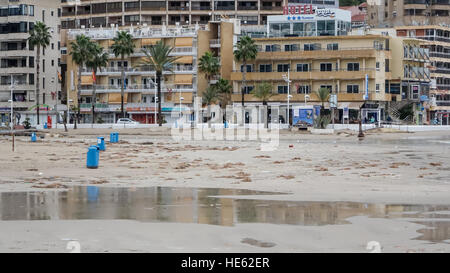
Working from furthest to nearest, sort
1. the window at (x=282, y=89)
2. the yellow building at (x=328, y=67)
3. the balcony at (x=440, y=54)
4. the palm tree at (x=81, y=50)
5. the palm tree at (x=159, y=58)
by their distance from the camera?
the balcony at (x=440, y=54)
the palm tree at (x=81, y=50)
the window at (x=282, y=89)
the yellow building at (x=328, y=67)
the palm tree at (x=159, y=58)

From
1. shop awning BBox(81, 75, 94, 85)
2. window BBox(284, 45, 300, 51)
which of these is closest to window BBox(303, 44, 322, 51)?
window BBox(284, 45, 300, 51)

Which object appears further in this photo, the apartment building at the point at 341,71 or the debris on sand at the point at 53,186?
the apartment building at the point at 341,71

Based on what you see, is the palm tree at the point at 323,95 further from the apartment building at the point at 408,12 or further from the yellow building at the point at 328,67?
the apartment building at the point at 408,12

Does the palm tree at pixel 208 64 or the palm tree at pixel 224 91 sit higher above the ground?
the palm tree at pixel 208 64

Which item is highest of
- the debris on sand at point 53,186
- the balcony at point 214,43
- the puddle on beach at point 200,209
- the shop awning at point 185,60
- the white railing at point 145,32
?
the white railing at point 145,32

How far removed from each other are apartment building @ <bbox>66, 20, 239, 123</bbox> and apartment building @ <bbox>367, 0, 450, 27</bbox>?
144ft

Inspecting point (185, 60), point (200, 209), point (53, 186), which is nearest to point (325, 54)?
point (185, 60)

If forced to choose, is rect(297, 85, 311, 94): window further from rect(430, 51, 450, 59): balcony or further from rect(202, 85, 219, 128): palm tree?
rect(430, 51, 450, 59): balcony

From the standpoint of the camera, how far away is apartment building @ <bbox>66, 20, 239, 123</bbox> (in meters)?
123

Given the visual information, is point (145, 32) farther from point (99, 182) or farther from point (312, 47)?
point (99, 182)

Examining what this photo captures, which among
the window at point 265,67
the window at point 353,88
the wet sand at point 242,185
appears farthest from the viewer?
the window at point 265,67

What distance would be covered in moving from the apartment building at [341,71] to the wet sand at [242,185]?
64.5m

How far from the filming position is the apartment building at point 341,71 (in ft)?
369

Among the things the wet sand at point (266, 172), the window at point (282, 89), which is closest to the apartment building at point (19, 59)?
the window at point (282, 89)
